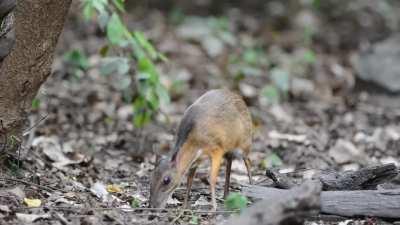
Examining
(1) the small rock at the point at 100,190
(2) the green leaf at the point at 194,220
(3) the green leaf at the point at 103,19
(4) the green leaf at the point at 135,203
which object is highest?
(3) the green leaf at the point at 103,19

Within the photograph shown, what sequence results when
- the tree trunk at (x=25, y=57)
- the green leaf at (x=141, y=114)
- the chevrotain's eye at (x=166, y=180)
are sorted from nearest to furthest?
the chevrotain's eye at (x=166, y=180) → the tree trunk at (x=25, y=57) → the green leaf at (x=141, y=114)

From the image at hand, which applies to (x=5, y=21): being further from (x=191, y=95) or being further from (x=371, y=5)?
(x=371, y=5)

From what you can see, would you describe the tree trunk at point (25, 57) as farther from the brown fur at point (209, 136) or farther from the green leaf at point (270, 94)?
the green leaf at point (270, 94)

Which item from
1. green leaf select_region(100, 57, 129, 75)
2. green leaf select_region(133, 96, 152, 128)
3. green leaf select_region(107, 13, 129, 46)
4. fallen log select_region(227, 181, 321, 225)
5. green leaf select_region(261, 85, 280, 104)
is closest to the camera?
fallen log select_region(227, 181, 321, 225)

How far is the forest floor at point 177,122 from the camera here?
5109 millimetres

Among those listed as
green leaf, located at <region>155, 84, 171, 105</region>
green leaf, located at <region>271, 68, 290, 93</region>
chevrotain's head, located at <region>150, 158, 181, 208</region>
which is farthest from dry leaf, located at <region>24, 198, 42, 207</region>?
green leaf, located at <region>271, 68, 290, 93</region>

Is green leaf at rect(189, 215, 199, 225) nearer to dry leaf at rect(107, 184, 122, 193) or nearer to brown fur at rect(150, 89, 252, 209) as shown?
brown fur at rect(150, 89, 252, 209)

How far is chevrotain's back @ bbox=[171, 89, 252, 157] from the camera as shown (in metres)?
4.90

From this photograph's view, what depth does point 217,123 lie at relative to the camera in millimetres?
5039

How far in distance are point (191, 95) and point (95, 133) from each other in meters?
2.31

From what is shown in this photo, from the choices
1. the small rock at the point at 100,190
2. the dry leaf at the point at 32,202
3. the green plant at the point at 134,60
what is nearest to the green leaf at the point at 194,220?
the small rock at the point at 100,190

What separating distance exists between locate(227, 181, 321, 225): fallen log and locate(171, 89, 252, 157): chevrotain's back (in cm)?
99

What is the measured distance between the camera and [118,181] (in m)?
6.21

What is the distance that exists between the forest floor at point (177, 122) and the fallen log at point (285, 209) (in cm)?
81
